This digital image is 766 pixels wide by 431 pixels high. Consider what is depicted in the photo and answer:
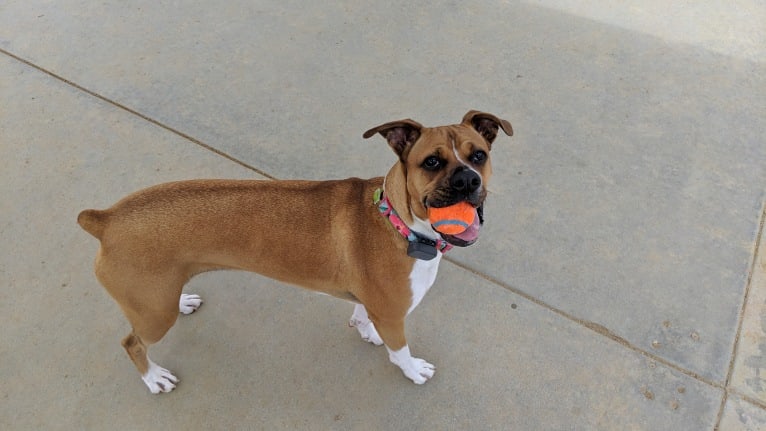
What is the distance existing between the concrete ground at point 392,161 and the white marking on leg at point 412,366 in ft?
0.25

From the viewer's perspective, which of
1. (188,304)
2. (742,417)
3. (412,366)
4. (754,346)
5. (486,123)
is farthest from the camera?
(188,304)

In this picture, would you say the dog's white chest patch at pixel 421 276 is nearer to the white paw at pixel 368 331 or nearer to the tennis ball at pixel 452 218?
the tennis ball at pixel 452 218

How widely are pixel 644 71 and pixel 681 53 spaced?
47 centimetres

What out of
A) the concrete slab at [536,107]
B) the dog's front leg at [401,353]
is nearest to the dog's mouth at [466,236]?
the dog's front leg at [401,353]

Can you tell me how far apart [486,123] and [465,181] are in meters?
0.63

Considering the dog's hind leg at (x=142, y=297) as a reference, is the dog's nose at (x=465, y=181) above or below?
above

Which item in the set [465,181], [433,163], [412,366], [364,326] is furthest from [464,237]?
[364,326]

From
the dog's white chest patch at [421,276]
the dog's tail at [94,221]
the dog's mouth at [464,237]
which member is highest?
the dog's mouth at [464,237]

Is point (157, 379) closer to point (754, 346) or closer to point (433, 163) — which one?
point (433, 163)

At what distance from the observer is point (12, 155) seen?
170 inches

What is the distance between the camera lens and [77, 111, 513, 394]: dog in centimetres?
242

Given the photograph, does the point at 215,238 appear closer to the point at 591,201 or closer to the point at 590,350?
the point at 590,350

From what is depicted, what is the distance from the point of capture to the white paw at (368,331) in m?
3.18

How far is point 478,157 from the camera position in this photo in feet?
7.97
